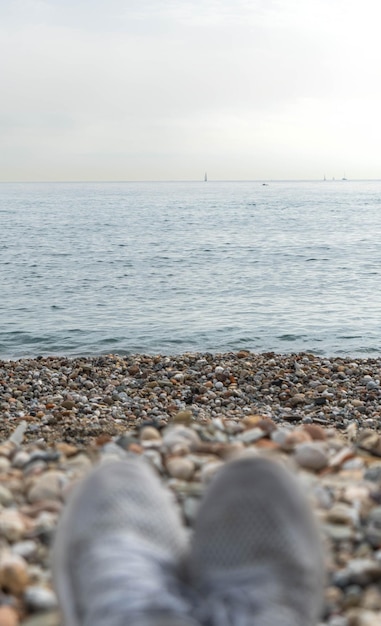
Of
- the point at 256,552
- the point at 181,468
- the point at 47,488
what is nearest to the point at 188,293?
the point at 181,468

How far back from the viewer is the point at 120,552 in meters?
1.98

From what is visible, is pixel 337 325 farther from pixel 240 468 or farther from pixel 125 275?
A: pixel 240 468

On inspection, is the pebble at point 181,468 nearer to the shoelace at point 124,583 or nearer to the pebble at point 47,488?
the pebble at point 47,488

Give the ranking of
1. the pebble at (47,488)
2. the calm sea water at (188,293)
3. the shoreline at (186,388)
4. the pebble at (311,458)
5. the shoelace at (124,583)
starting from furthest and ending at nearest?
the calm sea water at (188,293) < the shoreline at (186,388) < the pebble at (311,458) < the pebble at (47,488) < the shoelace at (124,583)

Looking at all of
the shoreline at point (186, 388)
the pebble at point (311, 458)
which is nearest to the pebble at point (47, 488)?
the pebble at point (311, 458)

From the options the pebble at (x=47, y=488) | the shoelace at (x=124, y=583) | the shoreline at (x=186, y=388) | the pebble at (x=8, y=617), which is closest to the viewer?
the shoelace at (x=124, y=583)

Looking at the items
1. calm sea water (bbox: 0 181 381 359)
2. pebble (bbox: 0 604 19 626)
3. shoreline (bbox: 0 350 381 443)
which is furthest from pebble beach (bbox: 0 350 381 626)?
calm sea water (bbox: 0 181 381 359)

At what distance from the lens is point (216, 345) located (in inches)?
459

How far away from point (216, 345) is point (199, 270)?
995 centimetres

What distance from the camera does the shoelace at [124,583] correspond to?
177 cm

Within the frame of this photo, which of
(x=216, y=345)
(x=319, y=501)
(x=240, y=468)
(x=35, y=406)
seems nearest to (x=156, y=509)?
(x=240, y=468)

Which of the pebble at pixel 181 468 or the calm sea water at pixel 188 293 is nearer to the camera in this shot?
the pebble at pixel 181 468

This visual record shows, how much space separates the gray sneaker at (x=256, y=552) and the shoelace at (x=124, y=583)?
10 centimetres

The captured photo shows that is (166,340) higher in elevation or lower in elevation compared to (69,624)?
lower
